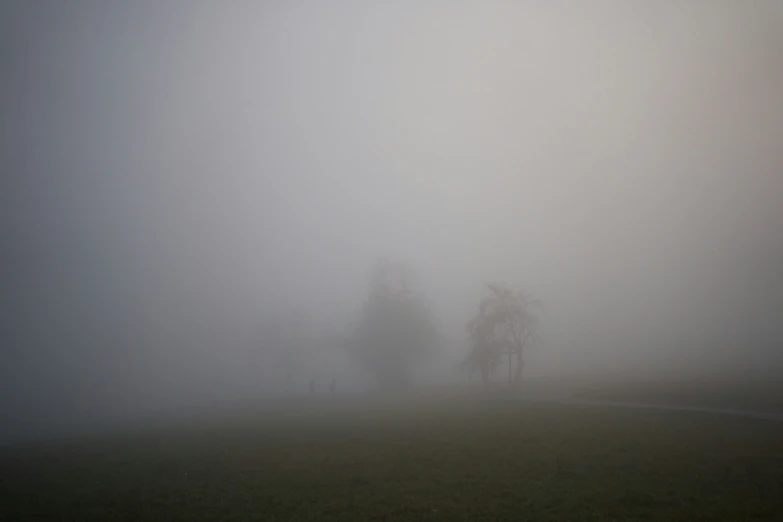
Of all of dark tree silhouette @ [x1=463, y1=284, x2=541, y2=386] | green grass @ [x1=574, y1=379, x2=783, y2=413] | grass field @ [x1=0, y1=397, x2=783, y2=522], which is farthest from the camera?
dark tree silhouette @ [x1=463, y1=284, x2=541, y2=386]

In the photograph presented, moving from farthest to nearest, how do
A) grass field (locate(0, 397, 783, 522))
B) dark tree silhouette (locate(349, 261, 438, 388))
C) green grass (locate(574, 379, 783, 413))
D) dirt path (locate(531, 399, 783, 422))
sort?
dark tree silhouette (locate(349, 261, 438, 388)), green grass (locate(574, 379, 783, 413)), dirt path (locate(531, 399, 783, 422)), grass field (locate(0, 397, 783, 522))

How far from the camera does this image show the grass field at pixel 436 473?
48.5 feet

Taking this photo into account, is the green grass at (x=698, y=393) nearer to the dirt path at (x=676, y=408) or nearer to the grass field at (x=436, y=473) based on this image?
the dirt path at (x=676, y=408)

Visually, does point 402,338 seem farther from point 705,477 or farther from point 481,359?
point 705,477

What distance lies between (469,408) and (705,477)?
2583 cm

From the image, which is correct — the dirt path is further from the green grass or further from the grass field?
the grass field

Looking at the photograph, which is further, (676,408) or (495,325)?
(495,325)

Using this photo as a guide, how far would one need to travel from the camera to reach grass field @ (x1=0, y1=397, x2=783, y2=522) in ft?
48.5

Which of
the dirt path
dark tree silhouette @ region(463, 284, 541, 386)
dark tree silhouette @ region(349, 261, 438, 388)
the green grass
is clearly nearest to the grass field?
the dirt path

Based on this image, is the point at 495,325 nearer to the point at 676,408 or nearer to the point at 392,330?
the point at 392,330

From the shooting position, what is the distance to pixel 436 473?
19.4 m

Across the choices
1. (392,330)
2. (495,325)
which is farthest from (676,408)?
(392,330)

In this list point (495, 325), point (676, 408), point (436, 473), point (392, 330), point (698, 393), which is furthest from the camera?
point (392, 330)

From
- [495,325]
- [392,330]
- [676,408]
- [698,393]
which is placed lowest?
[676,408]
